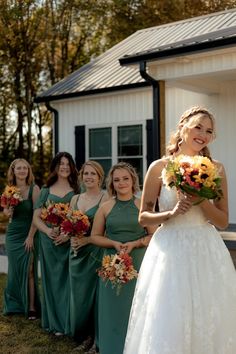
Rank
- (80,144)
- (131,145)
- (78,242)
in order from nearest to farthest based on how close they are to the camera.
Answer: (78,242), (131,145), (80,144)

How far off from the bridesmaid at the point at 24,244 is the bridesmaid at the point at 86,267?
110 centimetres

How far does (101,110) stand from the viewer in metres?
12.5

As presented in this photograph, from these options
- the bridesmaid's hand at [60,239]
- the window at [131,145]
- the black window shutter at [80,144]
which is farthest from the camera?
the black window shutter at [80,144]

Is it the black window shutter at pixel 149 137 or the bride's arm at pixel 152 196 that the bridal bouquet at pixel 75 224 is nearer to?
the bride's arm at pixel 152 196

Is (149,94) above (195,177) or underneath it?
above

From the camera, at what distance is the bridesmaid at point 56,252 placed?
18.6 feet

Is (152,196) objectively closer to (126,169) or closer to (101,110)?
(126,169)

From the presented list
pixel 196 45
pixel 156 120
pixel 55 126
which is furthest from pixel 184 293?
pixel 55 126

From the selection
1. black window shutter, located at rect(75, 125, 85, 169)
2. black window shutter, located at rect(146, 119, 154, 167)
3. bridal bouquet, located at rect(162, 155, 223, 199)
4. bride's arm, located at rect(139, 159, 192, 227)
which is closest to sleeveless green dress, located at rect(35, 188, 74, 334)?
bride's arm, located at rect(139, 159, 192, 227)

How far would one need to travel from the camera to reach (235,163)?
10.1 metres

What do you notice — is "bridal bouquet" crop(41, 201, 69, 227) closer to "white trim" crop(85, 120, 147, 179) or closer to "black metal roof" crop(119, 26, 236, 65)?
"black metal roof" crop(119, 26, 236, 65)

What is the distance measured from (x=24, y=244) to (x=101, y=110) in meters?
6.63

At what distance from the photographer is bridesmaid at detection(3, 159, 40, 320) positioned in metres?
6.30

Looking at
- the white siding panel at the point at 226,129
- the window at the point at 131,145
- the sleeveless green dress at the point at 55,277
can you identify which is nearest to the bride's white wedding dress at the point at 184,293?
the sleeveless green dress at the point at 55,277
